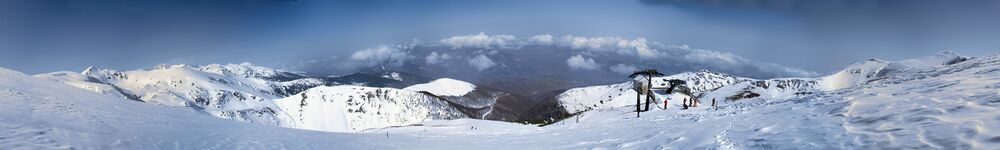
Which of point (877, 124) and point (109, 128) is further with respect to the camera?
→ point (109, 128)

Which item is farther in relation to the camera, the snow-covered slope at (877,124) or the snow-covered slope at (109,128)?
the snow-covered slope at (109,128)

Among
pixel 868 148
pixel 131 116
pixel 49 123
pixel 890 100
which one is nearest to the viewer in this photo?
pixel 868 148

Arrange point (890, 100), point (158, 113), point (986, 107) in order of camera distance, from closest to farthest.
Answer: point (986, 107)
point (890, 100)
point (158, 113)

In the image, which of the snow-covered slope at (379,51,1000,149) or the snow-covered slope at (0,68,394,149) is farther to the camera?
the snow-covered slope at (0,68,394,149)

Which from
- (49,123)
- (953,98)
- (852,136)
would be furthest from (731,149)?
(49,123)

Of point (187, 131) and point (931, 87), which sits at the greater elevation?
point (931, 87)

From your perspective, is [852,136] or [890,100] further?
[890,100]

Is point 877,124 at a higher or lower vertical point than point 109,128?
higher

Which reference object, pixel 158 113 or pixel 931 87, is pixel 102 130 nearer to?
pixel 158 113

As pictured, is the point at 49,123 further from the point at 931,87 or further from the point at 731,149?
the point at 931,87

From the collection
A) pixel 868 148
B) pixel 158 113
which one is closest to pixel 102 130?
pixel 158 113
